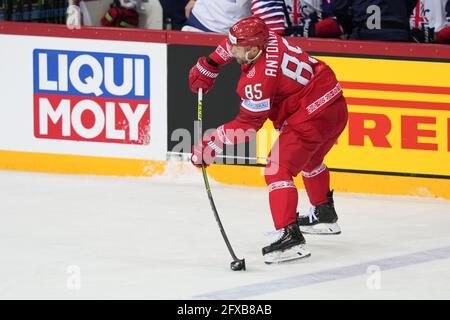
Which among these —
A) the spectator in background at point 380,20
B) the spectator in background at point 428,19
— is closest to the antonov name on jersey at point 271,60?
the spectator in background at point 380,20

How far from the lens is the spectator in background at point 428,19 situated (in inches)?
425

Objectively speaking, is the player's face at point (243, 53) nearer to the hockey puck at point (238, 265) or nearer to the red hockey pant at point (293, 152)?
the red hockey pant at point (293, 152)

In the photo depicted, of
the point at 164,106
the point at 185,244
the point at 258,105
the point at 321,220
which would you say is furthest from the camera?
the point at 164,106

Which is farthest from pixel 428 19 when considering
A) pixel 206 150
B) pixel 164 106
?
pixel 206 150

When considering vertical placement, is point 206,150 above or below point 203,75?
below

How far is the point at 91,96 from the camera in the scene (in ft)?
34.9

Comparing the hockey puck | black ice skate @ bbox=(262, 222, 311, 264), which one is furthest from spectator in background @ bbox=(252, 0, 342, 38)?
the hockey puck

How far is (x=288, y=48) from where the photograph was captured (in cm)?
823

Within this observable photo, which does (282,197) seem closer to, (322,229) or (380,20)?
(322,229)

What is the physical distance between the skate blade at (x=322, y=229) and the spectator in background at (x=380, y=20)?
1.85 m

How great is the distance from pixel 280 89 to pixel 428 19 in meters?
2.94

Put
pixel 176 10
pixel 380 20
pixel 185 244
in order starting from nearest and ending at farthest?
1. pixel 185 244
2. pixel 380 20
3. pixel 176 10
